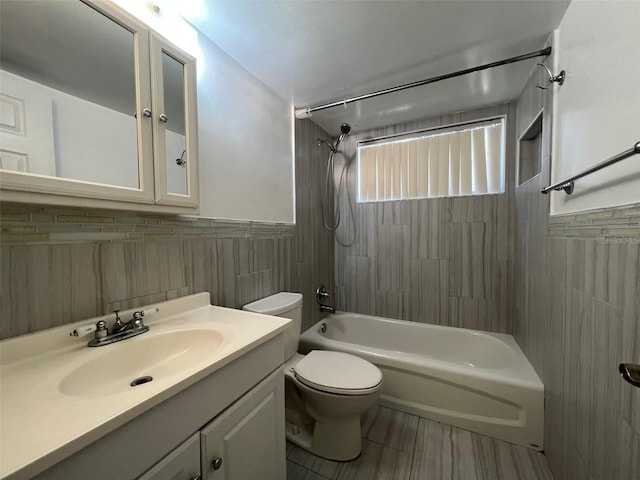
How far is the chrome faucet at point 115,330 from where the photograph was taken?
796 millimetres

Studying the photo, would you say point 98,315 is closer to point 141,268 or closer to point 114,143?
point 141,268

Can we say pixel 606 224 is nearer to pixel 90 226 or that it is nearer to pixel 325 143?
pixel 90 226

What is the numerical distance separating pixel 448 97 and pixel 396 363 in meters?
2.00

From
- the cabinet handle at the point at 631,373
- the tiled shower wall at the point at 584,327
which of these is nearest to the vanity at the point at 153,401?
the cabinet handle at the point at 631,373

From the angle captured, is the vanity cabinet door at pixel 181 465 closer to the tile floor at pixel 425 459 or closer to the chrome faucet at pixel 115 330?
the chrome faucet at pixel 115 330

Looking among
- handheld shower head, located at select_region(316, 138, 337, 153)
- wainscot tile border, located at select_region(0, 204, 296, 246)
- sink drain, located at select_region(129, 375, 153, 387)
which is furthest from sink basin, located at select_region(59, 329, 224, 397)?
handheld shower head, located at select_region(316, 138, 337, 153)

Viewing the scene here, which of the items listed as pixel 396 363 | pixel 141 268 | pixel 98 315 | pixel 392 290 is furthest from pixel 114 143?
pixel 392 290

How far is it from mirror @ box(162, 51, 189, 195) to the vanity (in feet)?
1.75

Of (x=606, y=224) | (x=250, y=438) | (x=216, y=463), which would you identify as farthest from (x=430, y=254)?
(x=216, y=463)

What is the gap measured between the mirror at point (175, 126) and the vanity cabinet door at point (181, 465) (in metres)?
0.86

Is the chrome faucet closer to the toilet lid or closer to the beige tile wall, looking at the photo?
the beige tile wall

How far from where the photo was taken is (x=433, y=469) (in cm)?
128

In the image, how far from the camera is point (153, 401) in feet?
1.78

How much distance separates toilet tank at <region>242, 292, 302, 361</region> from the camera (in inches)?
56.9
